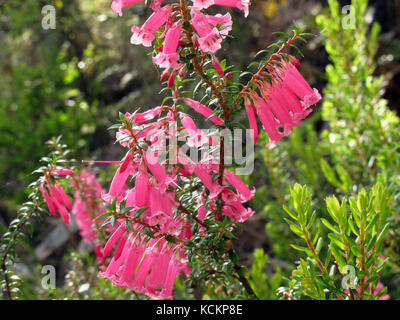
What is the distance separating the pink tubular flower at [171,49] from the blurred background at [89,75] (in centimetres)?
188

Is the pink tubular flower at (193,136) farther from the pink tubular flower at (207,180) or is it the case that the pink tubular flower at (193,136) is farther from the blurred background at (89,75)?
the blurred background at (89,75)

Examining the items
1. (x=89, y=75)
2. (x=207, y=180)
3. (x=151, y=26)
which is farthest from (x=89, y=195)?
(x=89, y=75)

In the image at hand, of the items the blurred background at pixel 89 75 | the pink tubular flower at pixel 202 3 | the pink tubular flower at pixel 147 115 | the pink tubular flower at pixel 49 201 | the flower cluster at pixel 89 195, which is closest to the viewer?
the pink tubular flower at pixel 202 3

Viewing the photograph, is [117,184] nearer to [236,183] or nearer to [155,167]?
[155,167]

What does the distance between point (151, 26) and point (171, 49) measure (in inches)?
3.3

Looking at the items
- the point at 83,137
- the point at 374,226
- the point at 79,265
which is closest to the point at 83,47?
the point at 83,137

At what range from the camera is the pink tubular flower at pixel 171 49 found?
872mm

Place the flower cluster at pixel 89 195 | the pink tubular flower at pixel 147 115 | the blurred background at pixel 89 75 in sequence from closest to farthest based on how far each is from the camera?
the pink tubular flower at pixel 147 115 < the flower cluster at pixel 89 195 < the blurred background at pixel 89 75

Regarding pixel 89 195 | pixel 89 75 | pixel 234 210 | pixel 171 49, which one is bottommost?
pixel 234 210

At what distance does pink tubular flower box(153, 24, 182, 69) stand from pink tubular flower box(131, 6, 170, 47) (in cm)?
3

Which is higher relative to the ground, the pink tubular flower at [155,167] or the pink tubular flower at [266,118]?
the pink tubular flower at [266,118]

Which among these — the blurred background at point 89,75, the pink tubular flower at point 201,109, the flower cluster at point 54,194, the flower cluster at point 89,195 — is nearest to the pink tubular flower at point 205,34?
the pink tubular flower at point 201,109

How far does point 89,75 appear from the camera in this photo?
161 inches

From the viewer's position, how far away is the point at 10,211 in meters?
3.73
